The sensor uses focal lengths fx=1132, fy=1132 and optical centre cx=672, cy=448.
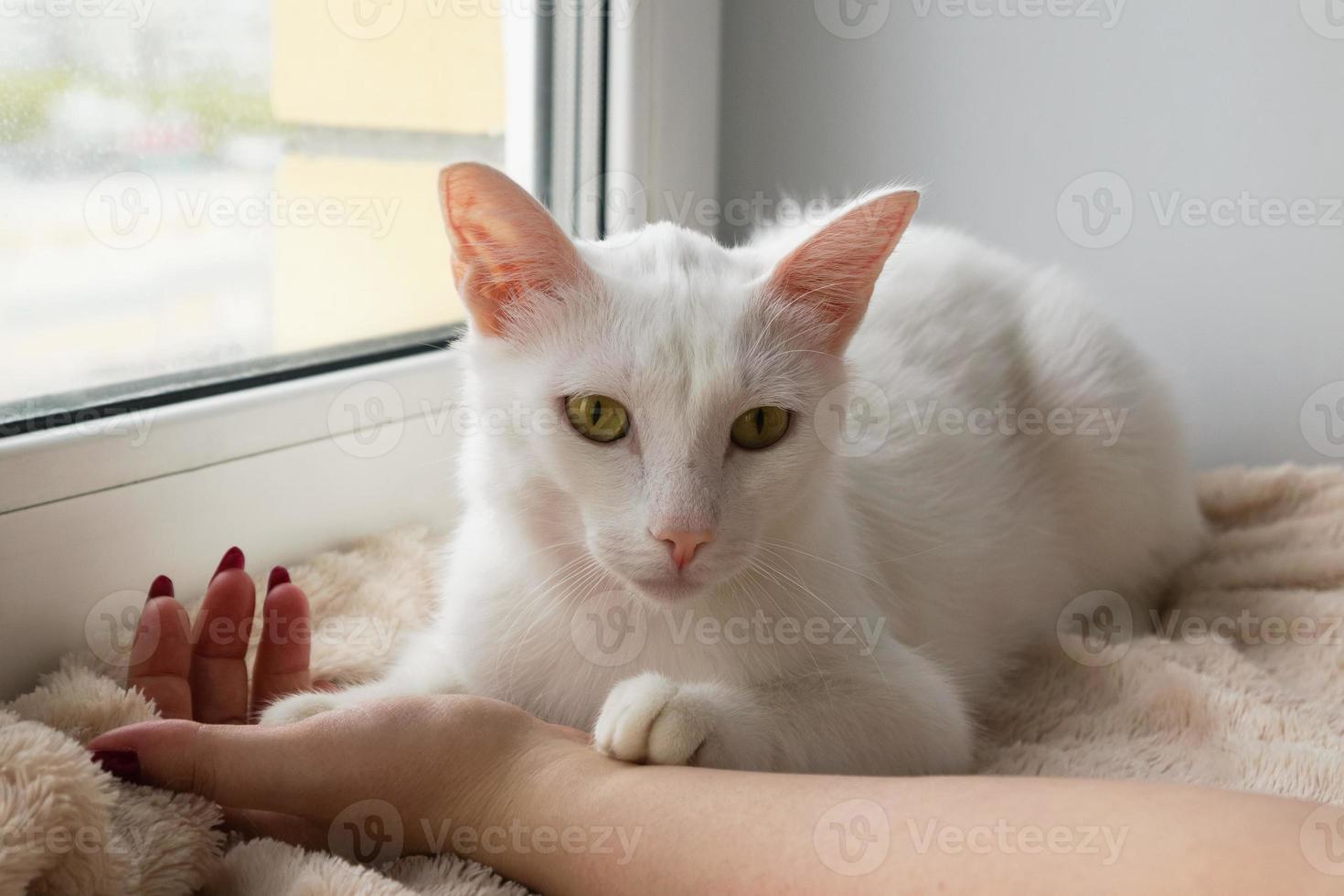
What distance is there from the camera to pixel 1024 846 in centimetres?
88

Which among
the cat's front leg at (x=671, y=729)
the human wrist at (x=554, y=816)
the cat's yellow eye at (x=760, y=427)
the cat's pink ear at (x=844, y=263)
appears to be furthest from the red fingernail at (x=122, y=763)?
the cat's pink ear at (x=844, y=263)

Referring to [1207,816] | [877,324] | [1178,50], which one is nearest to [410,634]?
[877,324]

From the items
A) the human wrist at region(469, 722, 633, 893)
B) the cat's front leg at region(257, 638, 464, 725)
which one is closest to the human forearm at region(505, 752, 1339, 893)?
the human wrist at region(469, 722, 633, 893)

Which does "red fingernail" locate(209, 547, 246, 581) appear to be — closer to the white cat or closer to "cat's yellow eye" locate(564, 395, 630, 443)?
the white cat

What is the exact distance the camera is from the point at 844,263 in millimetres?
1183

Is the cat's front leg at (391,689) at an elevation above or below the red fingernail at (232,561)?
below

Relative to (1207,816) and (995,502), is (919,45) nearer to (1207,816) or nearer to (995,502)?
(995,502)

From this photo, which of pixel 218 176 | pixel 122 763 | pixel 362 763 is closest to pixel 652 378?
pixel 362 763

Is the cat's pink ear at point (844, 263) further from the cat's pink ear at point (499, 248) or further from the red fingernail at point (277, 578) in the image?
the red fingernail at point (277, 578)

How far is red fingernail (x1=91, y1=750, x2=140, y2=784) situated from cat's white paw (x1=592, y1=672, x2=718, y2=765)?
0.43m

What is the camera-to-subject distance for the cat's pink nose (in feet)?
3.34

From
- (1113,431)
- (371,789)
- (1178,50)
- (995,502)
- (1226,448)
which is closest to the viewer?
(371,789)

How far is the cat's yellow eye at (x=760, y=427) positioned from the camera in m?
1.12

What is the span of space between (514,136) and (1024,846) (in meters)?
1.63
